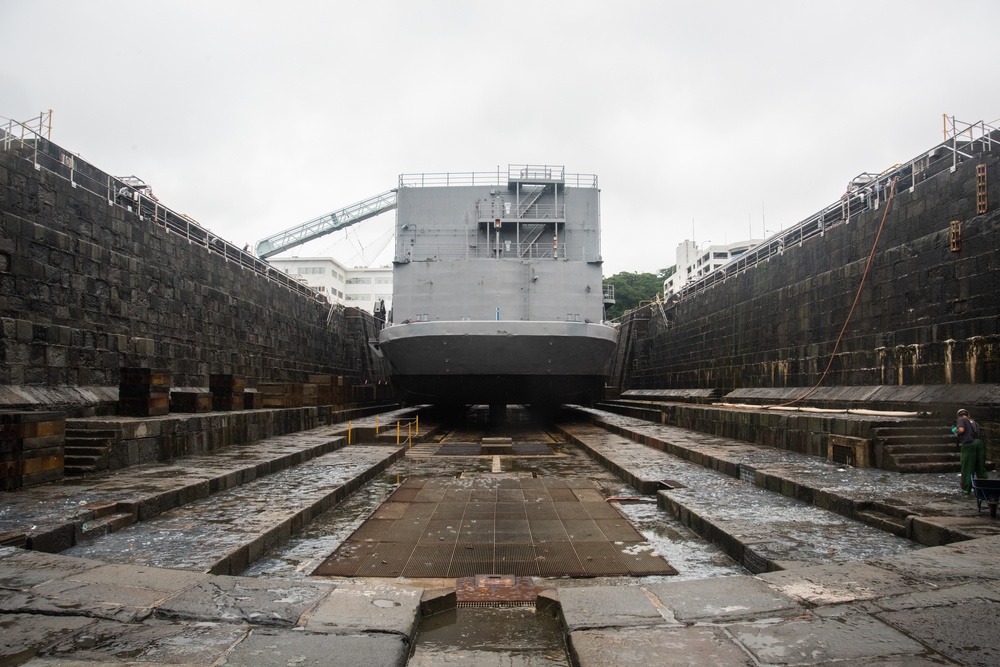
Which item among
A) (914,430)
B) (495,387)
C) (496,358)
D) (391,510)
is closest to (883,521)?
(914,430)

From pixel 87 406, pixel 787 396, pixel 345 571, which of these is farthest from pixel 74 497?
pixel 787 396

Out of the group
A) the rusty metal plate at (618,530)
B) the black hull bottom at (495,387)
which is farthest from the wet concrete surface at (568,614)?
the black hull bottom at (495,387)

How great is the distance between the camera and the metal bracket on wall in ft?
25.1

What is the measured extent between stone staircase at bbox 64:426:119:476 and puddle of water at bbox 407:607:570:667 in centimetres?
487

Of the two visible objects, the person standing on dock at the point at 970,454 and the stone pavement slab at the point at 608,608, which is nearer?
the stone pavement slab at the point at 608,608

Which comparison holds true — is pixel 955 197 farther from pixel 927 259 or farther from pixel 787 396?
pixel 787 396

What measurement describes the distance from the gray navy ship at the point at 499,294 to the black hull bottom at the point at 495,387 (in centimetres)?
3

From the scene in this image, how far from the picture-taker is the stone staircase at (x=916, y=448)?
629 cm

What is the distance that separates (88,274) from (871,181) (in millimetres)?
13831

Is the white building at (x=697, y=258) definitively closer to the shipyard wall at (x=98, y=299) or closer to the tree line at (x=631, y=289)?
the tree line at (x=631, y=289)

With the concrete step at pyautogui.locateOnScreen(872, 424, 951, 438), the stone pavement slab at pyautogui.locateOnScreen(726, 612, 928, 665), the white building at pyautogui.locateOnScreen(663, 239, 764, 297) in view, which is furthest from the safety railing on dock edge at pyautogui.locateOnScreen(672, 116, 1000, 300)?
the white building at pyautogui.locateOnScreen(663, 239, 764, 297)

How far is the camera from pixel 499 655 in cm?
270

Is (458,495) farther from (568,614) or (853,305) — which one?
(853,305)

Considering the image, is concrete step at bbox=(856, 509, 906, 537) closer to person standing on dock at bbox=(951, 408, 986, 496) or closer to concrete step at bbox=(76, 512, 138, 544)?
person standing on dock at bbox=(951, 408, 986, 496)
